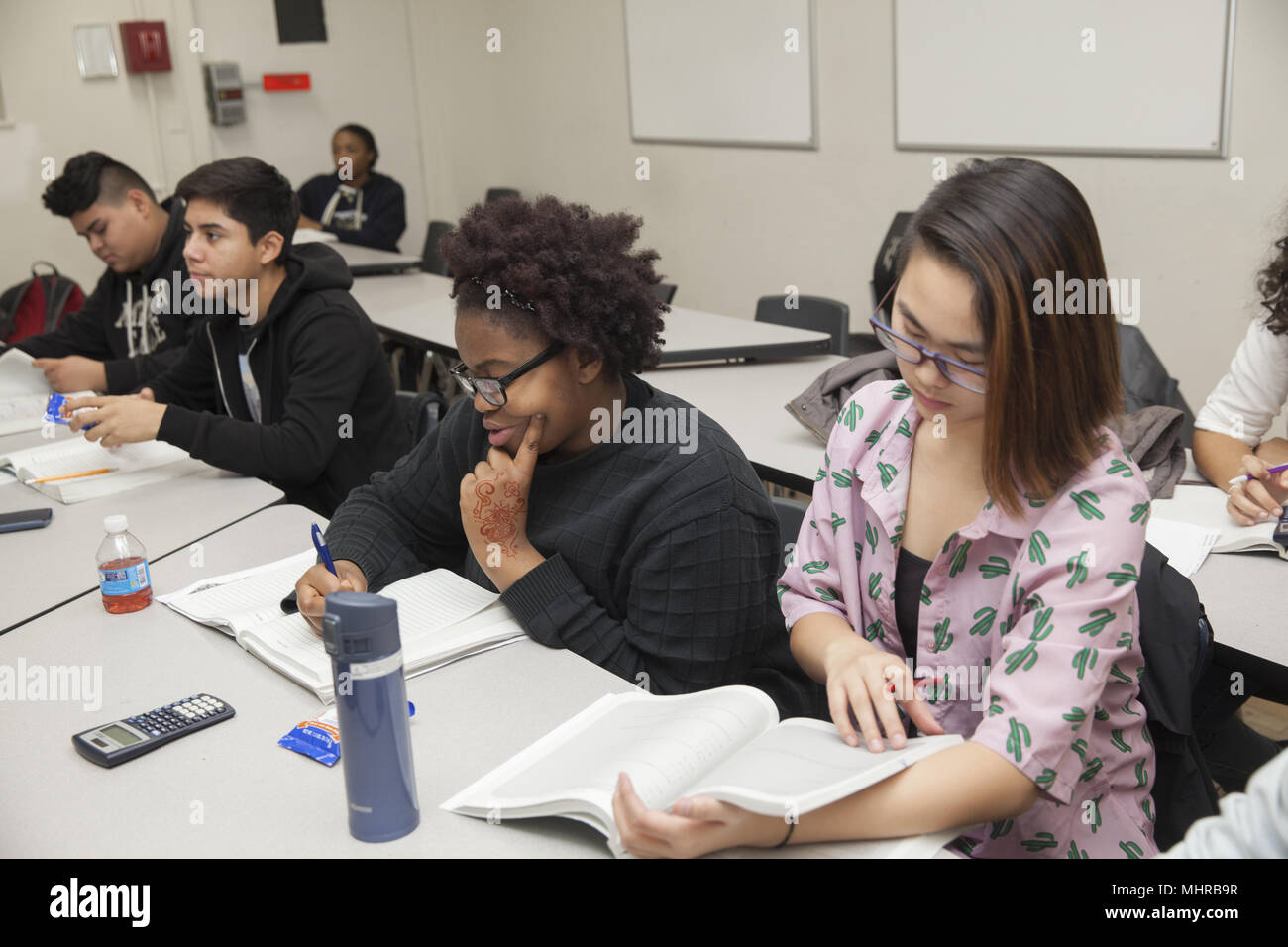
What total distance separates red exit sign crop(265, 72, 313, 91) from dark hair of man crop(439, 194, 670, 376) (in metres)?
5.57

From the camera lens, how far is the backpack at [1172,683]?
52.6 inches

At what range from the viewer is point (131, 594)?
1.81 metres

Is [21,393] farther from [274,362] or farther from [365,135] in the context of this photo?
[365,135]

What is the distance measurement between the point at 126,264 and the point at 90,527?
1.47m

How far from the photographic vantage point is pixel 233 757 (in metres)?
1.37

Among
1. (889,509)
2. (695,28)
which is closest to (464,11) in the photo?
(695,28)

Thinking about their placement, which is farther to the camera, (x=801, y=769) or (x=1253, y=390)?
(x=1253, y=390)

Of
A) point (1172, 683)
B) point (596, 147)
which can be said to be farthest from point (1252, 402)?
point (596, 147)

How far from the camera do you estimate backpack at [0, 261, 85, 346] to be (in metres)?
4.76

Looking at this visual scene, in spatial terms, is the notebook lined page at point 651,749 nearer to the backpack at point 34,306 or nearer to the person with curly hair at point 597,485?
the person with curly hair at point 597,485

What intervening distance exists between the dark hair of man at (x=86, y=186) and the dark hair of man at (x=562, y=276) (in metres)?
1.99

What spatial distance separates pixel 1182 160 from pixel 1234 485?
88.2 inches

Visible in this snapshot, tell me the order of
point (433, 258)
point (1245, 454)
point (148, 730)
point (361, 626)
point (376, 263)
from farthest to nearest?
point (433, 258), point (376, 263), point (1245, 454), point (148, 730), point (361, 626)

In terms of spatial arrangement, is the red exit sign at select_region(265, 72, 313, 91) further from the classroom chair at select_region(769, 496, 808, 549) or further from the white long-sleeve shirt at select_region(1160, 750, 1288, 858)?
→ the white long-sleeve shirt at select_region(1160, 750, 1288, 858)
